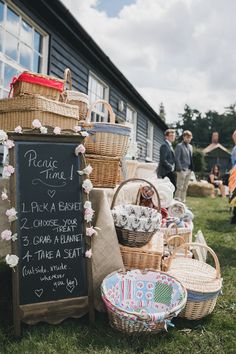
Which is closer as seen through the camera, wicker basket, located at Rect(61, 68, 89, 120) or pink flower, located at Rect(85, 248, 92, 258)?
pink flower, located at Rect(85, 248, 92, 258)

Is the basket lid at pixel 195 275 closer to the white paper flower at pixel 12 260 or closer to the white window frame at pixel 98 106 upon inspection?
the white paper flower at pixel 12 260

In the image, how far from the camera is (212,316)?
2359 mm

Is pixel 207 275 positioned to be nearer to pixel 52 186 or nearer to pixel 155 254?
pixel 155 254

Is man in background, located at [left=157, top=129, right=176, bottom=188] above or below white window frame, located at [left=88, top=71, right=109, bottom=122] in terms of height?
below

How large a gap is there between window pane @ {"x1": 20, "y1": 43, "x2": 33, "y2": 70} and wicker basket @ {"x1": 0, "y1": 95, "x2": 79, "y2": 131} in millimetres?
2876

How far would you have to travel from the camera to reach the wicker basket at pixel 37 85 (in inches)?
92.4

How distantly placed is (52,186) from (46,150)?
8.8 inches

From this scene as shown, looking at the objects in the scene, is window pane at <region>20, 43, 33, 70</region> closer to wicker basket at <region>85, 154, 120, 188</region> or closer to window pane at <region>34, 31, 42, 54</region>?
window pane at <region>34, 31, 42, 54</region>

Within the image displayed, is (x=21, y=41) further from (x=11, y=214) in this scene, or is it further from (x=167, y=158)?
(x=11, y=214)

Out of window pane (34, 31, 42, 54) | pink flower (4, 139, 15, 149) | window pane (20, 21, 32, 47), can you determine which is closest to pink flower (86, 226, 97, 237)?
pink flower (4, 139, 15, 149)

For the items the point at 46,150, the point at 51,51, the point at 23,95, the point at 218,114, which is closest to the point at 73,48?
the point at 51,51

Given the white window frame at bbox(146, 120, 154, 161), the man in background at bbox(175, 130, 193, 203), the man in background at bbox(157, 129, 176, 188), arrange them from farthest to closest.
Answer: the white window frame at bbox(146, 120, 154, 161)
the man in background at bbox(175, 130, 193, 203)
the man in background at bbox(157, 129, 176, 188)

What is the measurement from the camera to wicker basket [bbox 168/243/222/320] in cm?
223

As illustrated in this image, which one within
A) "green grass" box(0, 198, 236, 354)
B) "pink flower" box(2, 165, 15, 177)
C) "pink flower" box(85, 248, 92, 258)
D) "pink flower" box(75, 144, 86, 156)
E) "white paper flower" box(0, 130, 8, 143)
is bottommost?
"green grass" box(0, 198, 236, 354)
